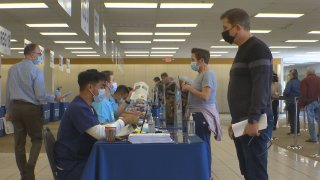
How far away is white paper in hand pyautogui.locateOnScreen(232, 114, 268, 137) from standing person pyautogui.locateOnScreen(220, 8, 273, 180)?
0.09ft

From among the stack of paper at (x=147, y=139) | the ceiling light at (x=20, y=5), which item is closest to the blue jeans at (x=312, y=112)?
the ceiling light at (x=20, y=5)

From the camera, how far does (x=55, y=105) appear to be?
50.1 ft

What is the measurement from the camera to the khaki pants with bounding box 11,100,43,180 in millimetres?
4348

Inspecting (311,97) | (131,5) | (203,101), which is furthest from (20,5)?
(311,97)

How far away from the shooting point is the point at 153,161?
7.67 feet

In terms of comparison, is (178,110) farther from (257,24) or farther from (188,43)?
(188,43)

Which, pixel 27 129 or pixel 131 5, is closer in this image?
pixel 27 129

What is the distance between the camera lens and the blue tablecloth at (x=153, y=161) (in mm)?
2318

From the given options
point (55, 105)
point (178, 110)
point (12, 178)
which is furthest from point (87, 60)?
point (178, 110)

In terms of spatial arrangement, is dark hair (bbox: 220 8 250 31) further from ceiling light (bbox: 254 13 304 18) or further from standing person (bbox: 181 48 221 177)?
ceiling light (bbox: 254 13 304 18)

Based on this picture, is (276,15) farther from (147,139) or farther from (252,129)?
(147,139)

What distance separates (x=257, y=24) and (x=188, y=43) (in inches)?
181

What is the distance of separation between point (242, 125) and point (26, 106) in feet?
8.74

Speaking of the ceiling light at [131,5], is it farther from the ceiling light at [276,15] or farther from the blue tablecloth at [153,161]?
the blue tablecloth at [153,161]
